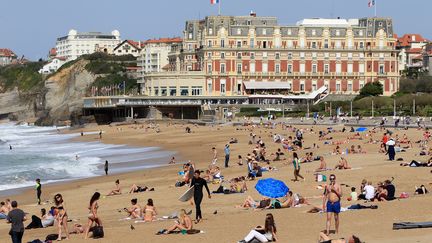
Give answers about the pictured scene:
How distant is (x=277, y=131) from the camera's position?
2510 inches

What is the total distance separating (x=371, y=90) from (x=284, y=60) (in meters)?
10.8

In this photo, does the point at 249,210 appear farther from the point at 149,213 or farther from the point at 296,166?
the point at 296,166

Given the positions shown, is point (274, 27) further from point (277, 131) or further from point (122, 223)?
point (122, 223)

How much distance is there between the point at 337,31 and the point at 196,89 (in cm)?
1814

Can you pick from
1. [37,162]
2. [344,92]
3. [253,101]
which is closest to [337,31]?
[344,92]

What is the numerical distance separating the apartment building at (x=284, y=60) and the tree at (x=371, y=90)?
3.53 m

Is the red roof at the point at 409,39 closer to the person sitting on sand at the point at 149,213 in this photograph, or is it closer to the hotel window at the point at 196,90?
the hotel window at the point at 196,90

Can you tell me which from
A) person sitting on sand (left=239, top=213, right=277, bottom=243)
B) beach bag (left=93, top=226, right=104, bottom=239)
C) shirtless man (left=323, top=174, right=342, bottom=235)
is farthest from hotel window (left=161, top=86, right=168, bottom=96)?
person sitting on sand (left=239, top=213, right=277, bottom=243)

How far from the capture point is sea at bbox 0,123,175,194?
129 feet

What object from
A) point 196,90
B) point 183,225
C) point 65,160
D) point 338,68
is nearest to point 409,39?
point 338,68

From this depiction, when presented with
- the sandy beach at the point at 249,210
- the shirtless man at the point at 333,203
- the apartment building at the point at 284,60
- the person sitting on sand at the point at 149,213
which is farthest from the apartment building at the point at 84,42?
the shirtless man at the point at 333,203

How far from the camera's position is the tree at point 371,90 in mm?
91750

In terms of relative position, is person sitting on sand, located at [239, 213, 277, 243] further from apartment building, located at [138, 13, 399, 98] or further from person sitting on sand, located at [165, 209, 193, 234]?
apartment building, located at [138, 13, 399, 98]

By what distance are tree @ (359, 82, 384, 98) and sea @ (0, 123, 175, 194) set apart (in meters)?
35.7
